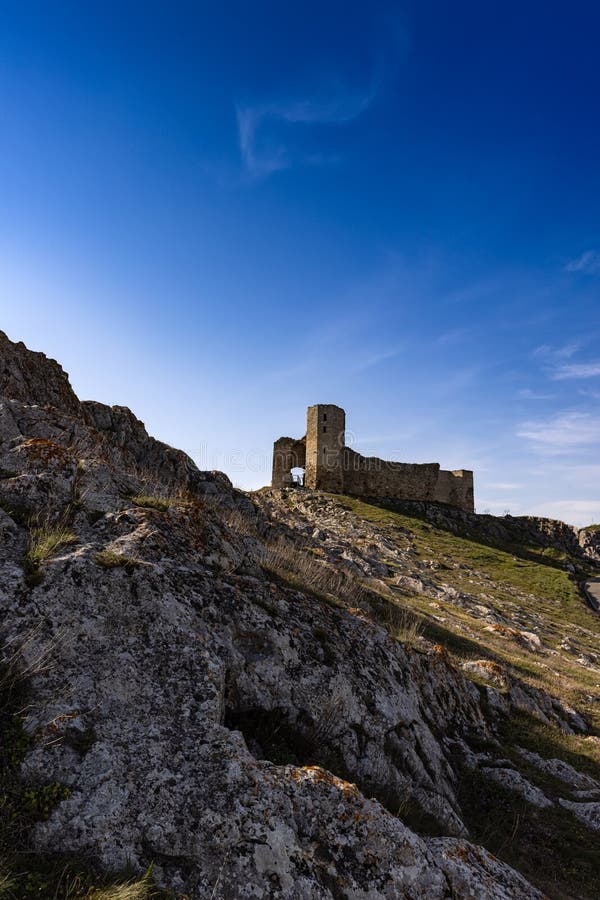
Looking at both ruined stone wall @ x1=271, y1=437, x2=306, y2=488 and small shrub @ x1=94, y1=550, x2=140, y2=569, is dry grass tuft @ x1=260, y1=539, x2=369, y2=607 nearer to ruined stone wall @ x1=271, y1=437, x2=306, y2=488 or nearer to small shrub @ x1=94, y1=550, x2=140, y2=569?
small shrub @ x1=94, y1=550, x2=140, y2=569

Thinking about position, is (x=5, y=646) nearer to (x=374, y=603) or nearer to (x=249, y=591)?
(x=249, y=591)

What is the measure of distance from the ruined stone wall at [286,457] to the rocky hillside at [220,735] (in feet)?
147

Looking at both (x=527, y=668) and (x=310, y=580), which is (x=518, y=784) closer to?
(x=310, y=580)

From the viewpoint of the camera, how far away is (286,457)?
186 ft

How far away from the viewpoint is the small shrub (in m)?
5.21

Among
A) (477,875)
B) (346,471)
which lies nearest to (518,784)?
(477,875)

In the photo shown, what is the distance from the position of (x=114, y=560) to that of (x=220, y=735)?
218 centimetres

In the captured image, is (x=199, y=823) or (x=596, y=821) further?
(x=596, y=821)

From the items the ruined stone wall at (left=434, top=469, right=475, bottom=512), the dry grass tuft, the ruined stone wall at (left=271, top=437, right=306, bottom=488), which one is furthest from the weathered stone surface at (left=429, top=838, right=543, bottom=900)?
the ruined stone wall at (left=434, top=469, right=475, bottom=512)

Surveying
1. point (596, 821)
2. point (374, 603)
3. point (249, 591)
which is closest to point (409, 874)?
point (249, 591)

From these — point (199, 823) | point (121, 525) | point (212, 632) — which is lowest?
point (199, 823)

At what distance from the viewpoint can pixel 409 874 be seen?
11.9ft

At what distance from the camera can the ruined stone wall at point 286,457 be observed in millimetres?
56000

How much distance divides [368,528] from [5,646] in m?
36.2
